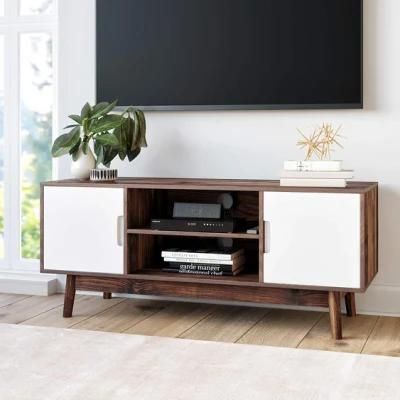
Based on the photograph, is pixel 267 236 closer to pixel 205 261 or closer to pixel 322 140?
pixel 205 261

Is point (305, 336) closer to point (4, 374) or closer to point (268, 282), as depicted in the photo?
point (268, 282)

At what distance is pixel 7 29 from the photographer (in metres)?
4.25

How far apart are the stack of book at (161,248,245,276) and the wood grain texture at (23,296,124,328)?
0.43 m

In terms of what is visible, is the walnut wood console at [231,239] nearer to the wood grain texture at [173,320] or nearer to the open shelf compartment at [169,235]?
the open shelf compartment at [169,235]

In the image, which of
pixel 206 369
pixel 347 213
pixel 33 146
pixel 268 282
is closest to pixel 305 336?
pixel 268 282

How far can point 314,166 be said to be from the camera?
3314 mm

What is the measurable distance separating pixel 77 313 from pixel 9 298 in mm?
499

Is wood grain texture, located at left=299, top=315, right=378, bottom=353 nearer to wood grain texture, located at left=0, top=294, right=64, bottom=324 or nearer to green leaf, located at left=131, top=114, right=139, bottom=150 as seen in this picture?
green leaf, located at left=131, top=114, right=139, bottom=150

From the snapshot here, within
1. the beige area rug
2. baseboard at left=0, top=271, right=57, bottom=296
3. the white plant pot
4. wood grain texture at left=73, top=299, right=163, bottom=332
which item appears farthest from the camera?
baseboard at left=0, top=271, right=57, bottom=296

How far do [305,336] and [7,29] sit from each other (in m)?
2.22

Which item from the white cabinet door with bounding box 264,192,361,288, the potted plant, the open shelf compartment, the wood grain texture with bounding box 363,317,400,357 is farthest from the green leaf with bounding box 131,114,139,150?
the wood grain texture with bounding box 363,317,400,357

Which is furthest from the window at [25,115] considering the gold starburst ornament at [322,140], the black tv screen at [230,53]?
the gold starburst ornament at [322,140]

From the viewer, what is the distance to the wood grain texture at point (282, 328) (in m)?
3.21

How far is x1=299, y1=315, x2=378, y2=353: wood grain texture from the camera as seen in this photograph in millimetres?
3123
